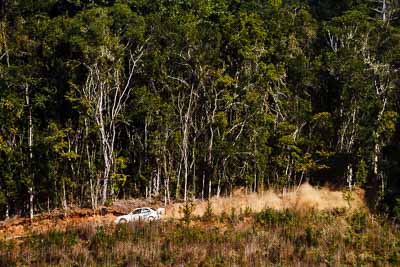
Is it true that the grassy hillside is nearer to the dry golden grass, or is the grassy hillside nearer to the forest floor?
the forest floor

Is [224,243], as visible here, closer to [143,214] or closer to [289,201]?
[143,214]

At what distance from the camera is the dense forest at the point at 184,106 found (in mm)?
30250

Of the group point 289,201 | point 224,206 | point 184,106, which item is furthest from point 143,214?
point 289,201

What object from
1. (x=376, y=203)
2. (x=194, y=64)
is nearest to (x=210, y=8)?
(x=194, y=64)

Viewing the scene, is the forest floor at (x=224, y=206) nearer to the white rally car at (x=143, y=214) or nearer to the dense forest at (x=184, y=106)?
the white rally car at (x=143, y=214)

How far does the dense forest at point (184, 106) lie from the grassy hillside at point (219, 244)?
8.37 meters

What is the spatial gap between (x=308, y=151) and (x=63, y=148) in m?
12.4

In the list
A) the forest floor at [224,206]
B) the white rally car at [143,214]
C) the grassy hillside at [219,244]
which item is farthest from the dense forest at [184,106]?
the grassy hillside at [219,244]

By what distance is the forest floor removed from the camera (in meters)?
28.7

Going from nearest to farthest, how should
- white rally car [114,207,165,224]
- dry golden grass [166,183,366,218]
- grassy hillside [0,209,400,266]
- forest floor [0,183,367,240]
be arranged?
grassy hillside [0,209,400,266] < white rally car [114,207,165,224] < forest floor [0,183,367,240] < dry golden grass [166,183,366,218]

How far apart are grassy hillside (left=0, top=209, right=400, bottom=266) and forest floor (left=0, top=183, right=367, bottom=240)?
18.2ft

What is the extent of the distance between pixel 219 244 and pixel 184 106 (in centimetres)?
1308

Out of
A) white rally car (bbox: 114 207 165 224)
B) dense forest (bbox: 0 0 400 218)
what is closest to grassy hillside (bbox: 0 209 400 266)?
white rally car (bbox: 114 207 165 224)

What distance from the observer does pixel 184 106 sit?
32375 mm
